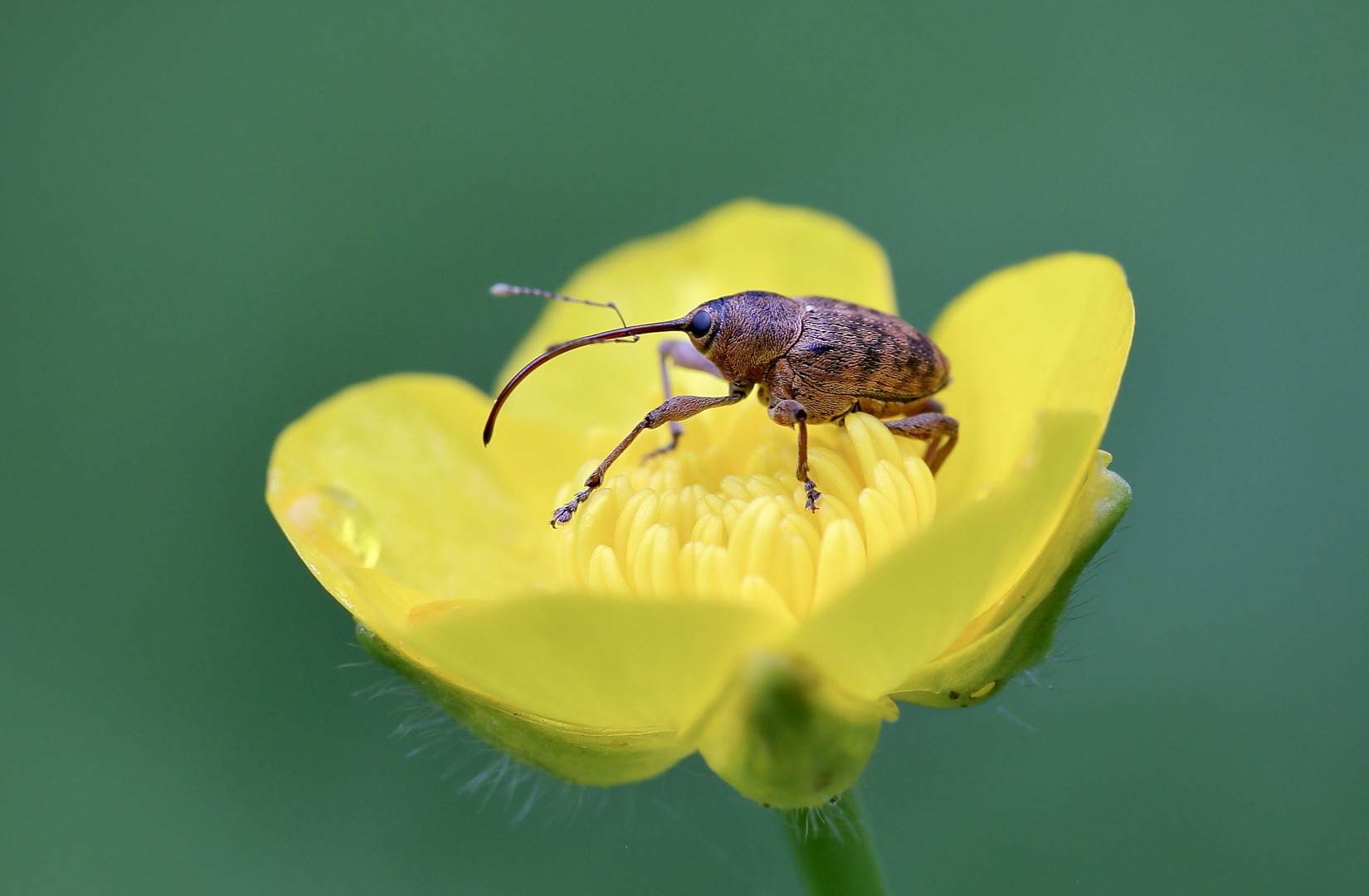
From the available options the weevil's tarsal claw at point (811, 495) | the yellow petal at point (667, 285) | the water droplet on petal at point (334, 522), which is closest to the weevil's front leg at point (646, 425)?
the weevil's tarsal claw at point (811, 495)

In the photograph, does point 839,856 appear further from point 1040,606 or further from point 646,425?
point 646,425

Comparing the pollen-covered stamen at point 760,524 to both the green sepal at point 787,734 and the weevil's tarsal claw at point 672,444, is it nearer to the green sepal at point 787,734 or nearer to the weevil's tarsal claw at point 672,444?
the weevil's tarsal claw at point 672,444

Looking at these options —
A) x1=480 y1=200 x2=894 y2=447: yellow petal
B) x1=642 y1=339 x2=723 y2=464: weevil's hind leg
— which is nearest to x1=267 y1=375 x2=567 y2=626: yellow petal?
x1=480 y1=200 x2=894 y2=447: yellow petal

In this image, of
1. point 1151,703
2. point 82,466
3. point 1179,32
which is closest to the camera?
point 1151,703

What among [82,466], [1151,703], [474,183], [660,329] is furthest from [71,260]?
[1151,703]

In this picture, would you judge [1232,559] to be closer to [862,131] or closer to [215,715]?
[862,131]

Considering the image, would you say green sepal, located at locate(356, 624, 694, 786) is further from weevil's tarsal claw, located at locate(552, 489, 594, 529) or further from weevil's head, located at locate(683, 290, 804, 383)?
weevil's head, located at locate(683, 290, 804, 383)

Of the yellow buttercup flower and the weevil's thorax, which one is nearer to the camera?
the yellow buttercup flower
